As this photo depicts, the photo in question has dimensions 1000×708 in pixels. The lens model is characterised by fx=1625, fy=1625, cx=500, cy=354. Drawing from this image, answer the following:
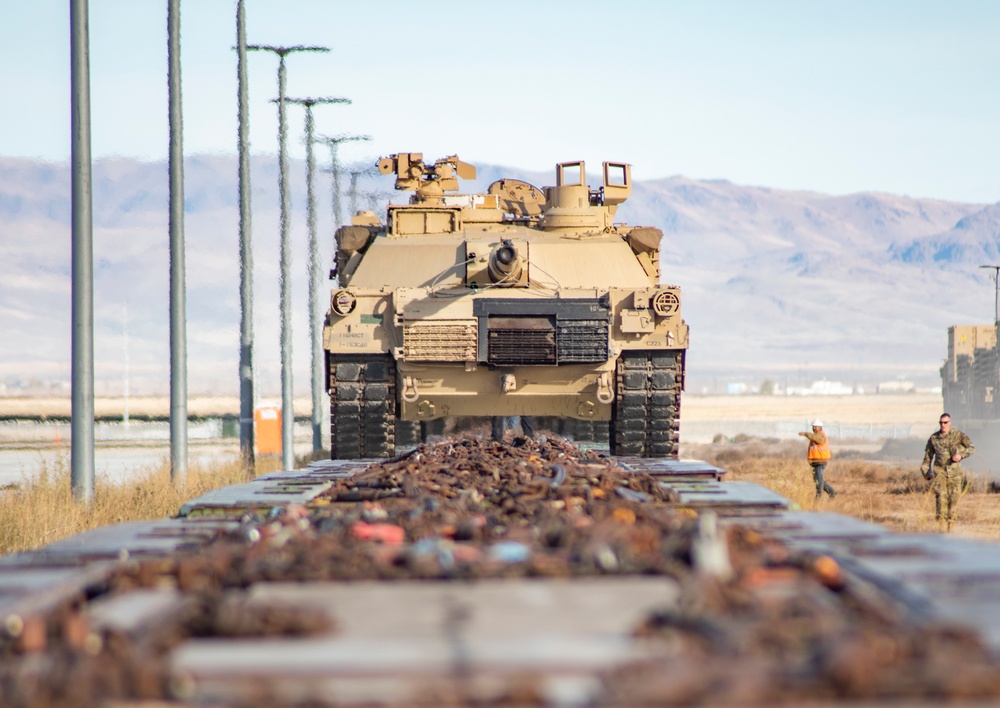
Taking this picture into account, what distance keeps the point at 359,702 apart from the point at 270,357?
537 feet

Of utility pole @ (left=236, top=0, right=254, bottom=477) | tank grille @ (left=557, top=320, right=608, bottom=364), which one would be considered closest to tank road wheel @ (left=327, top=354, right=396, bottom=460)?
tank grille @ (left=557, top=320, right=608, bottom=364)

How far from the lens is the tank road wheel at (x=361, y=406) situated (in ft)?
57.9

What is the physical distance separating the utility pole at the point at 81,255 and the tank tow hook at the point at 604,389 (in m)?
5.50

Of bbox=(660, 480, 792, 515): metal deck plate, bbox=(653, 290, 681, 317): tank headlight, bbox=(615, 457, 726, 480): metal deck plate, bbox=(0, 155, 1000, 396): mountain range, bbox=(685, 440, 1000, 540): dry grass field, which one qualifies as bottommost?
bbox=(685, 440, 1000, 540): dry grass field

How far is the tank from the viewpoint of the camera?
1739 centimetres

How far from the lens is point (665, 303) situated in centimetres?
1775

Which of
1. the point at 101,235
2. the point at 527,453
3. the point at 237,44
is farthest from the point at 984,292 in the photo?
the point at 527,453

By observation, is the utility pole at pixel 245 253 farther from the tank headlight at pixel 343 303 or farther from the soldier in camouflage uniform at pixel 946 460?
the soldier in camouflage uniform at pixel 946 460

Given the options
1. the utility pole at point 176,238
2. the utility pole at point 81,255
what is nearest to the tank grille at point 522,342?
the utility pole at point 81,255

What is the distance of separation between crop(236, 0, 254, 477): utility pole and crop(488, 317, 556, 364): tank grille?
9046 millimetres

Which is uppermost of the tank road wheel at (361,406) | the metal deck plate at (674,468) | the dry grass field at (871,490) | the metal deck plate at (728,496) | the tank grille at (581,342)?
the tank grille at (581,342)

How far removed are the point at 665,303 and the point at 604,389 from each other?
115cm

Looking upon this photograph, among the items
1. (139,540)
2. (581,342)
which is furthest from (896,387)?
(139,540)

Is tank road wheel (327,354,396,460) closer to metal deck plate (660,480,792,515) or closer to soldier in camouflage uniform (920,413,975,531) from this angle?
soldier in camouflage uniform (920,413,975,531)
